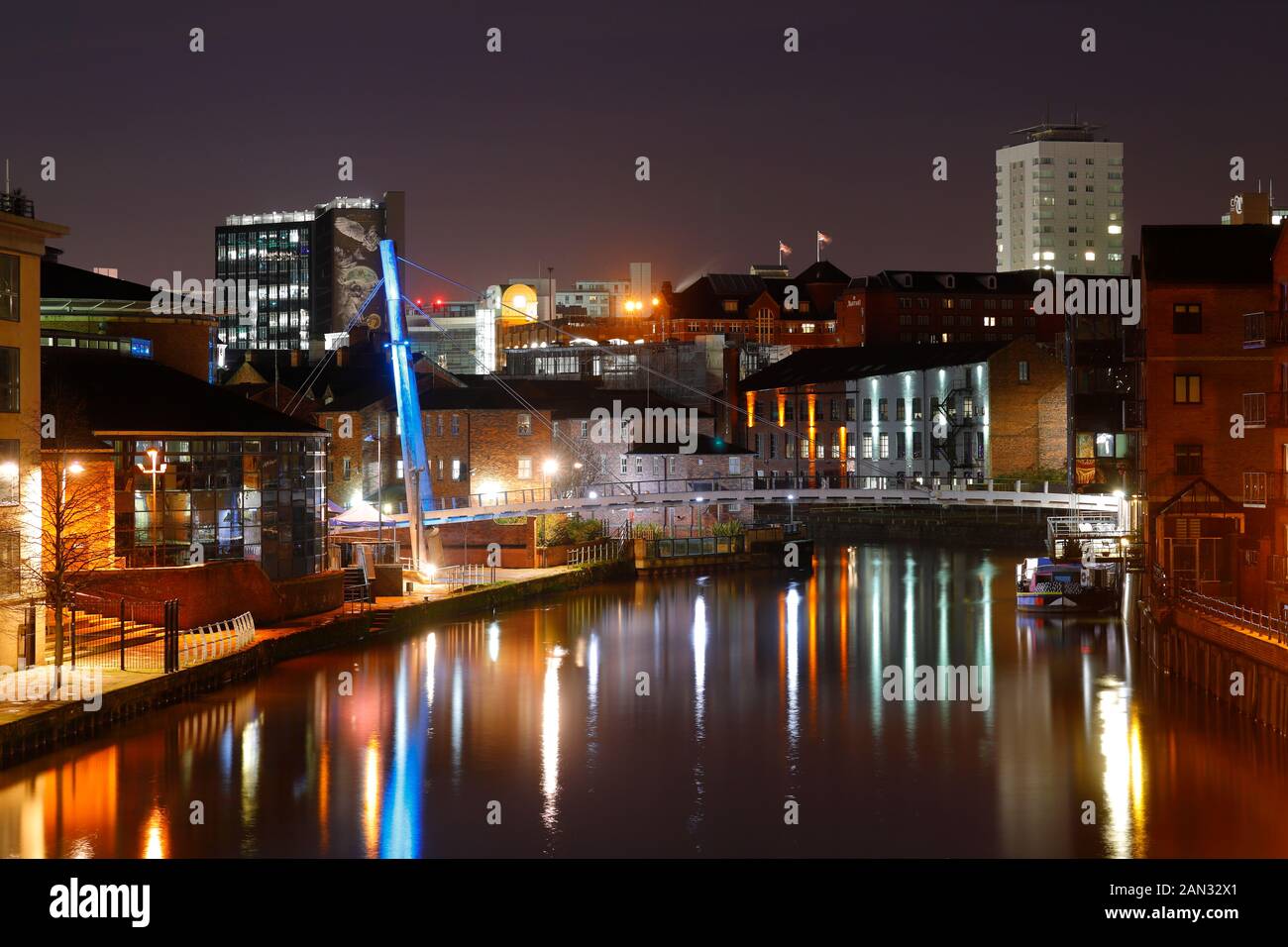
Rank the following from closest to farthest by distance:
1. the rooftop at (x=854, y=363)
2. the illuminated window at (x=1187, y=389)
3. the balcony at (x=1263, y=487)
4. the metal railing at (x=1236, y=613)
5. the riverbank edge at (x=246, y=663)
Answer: the riverbank edge at (x=246, y=663) → the metal railing at (x=1236, y=613) → the balcony at (x=1263, y=487) → the illuminated window at (x=1187, y=389) → the rooftop at (x=854, y=363)

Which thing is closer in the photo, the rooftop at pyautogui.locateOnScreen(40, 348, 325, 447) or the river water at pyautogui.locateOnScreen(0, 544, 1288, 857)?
the river water at pyautogui.locateOnScreen(0, 544, 1288, 857)

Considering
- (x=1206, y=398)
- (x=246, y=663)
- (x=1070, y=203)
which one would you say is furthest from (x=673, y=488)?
(x=1070, y=203)

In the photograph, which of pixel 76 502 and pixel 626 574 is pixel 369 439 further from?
pixel 76 502

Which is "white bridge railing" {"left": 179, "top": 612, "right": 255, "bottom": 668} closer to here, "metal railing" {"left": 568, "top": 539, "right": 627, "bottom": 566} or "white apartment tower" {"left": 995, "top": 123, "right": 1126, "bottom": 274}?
"metal railing" {"left": 568, "top": 539, "right": 627, "bottom": 566}

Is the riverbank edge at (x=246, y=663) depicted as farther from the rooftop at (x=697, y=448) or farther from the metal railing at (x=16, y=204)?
the rooftop at (x=697, y=448)

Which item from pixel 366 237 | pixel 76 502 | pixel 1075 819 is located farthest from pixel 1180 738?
pixel 366 237

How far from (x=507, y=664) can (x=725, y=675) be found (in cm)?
390

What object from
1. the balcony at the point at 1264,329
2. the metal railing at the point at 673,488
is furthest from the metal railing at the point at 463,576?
the balcony at the point at 1264,329

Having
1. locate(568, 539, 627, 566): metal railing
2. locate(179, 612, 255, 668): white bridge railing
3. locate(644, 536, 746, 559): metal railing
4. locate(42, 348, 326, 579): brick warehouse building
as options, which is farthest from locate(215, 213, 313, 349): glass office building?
locate(179, 612, 255, 668): white bridge railing

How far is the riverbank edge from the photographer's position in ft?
62.5

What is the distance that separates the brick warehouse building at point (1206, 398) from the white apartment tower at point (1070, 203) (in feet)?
355

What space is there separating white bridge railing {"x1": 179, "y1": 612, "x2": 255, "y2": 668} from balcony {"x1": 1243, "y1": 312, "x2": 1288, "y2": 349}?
1640 cm

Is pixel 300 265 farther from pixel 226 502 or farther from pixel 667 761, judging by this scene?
pixel 667 761

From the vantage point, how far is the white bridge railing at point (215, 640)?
23.7 meters
